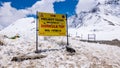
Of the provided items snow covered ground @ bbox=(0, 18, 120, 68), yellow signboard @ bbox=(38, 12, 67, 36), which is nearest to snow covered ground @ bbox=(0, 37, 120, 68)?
snow covered ground @ bbox=(0, 18, 120, 68)

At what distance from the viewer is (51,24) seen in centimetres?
1964

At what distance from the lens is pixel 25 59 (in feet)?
55.6

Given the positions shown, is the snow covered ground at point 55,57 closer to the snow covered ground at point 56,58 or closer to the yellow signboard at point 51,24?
the snow covered ground at point 56,58

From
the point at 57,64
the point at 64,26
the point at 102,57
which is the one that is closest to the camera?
the point at 57,64

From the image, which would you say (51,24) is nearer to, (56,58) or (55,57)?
(55,57)

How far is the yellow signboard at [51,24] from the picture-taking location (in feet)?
62.3

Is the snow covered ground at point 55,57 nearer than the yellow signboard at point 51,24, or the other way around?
the snow covered ground at point 55,57

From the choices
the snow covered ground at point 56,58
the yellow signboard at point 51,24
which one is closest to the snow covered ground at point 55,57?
the snow covered ground at point 56,58

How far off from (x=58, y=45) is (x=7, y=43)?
459 cm

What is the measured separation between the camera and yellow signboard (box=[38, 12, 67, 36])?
19.0 m

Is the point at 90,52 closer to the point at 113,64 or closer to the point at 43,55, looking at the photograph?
the point at 113,64

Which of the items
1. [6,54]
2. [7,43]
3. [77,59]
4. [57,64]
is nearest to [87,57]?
[77,59]

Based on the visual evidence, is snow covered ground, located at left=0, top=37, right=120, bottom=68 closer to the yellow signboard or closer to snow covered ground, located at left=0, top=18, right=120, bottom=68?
snow covered ground, located at left=0, top=18, right=120, bottom=68

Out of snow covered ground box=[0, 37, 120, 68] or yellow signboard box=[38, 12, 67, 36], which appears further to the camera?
yellow signboard box=[38, 12, 67, 36]
